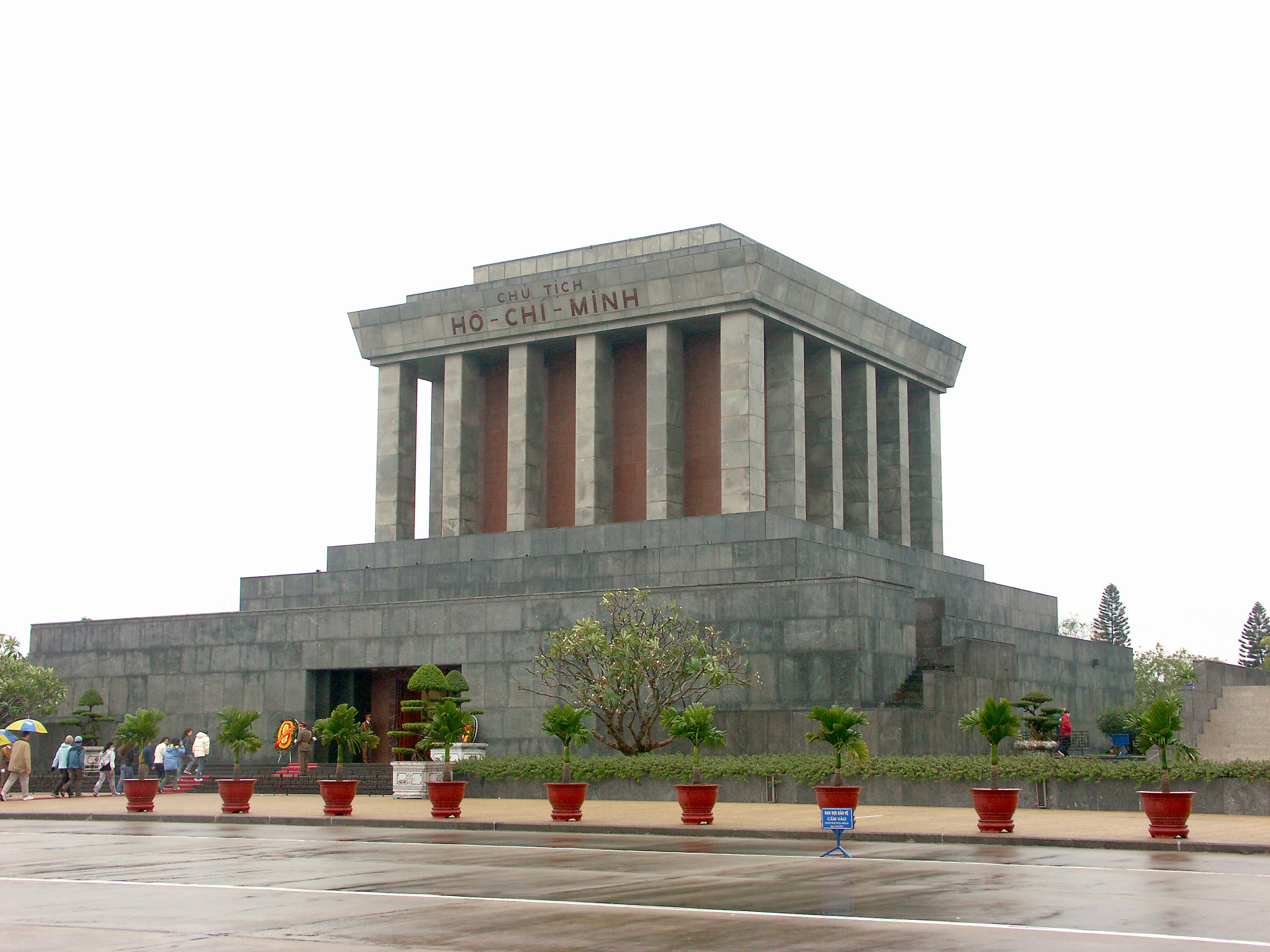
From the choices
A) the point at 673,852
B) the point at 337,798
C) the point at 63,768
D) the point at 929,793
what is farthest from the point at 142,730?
the point at 929,793

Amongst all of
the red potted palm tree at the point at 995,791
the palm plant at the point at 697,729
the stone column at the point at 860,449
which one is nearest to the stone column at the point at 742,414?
the stone column at the point at 860,449

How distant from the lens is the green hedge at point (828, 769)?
25.9 meters

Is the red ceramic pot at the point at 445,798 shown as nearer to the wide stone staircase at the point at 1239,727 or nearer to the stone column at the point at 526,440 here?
the stone column at the point at 526,440

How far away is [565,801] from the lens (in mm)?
25359

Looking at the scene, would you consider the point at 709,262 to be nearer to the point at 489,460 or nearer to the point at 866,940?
the point at 489,460

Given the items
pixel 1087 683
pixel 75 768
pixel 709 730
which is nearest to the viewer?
pixel 709 730

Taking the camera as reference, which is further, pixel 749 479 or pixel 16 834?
pixel 749 479

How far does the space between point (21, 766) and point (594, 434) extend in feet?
63.9

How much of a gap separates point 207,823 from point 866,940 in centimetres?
1964

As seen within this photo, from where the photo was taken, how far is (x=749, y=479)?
138 ft

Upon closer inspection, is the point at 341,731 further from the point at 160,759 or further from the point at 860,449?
the point at 860,449

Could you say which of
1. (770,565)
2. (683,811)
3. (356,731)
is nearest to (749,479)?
(770,565)

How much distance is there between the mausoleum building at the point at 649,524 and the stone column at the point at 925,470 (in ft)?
0.36

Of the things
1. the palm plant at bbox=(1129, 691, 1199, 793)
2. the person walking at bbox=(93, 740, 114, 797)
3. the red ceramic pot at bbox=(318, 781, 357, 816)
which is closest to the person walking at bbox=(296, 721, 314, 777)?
the person walking at bbox=(93, 740, 114, 797)
